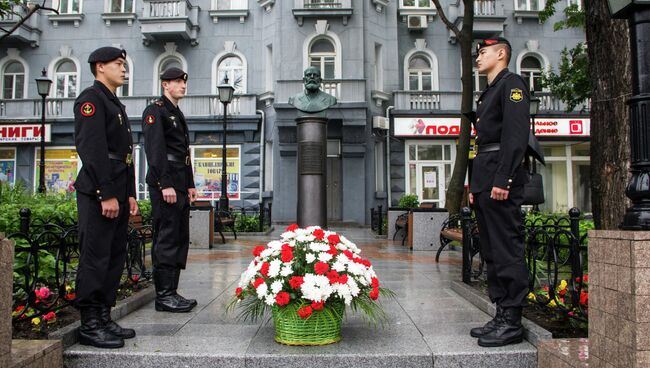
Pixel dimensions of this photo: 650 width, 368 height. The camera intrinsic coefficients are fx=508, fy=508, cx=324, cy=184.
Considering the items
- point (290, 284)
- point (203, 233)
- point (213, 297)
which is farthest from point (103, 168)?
point (203, 233)

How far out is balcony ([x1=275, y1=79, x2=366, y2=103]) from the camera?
749 inches

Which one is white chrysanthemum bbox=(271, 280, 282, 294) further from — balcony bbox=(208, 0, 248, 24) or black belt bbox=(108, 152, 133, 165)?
balcony bbox=(208, 0, 248, 24)

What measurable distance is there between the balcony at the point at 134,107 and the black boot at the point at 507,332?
1786cm

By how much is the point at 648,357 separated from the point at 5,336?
11.2 feet

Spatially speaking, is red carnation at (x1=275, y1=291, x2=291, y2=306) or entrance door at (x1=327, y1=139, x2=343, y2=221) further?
entrance door at (x1=327, y1=139, x2=343, y2=221)

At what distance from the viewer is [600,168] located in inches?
196

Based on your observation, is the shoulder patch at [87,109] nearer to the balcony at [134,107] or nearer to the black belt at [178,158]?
the black belt at [178,158]

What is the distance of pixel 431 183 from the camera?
2138 centimetres

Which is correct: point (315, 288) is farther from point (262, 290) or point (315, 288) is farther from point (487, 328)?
point (487, 328)

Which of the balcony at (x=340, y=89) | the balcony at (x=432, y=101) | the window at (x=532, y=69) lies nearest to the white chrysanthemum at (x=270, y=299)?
the balcony at (x=340, y=89)

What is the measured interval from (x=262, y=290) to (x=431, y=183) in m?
18.5

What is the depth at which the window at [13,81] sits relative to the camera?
22734 millimetres

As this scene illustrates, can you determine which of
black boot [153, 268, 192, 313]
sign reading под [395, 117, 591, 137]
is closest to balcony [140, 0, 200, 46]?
sign reading под [395, 117, 591, 137]

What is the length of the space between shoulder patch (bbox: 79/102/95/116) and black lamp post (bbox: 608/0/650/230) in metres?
3.51
